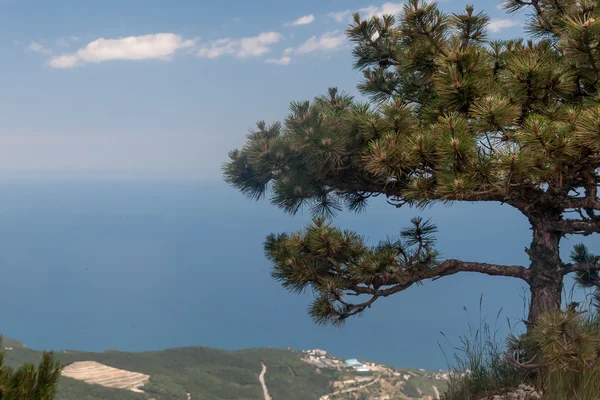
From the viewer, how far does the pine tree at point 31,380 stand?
Result: 2.50 metres

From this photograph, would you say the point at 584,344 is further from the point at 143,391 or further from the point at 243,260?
the point at 243,260

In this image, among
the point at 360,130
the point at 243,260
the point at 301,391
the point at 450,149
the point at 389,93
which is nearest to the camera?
the point at 450,149

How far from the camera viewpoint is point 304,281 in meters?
3.71

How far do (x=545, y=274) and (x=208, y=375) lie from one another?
171 ft

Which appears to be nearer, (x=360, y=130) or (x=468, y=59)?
→ (x=468, y=59)

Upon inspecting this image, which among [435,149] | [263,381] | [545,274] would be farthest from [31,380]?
[263,381]

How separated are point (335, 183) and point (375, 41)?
4.78 ft

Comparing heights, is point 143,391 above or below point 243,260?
below

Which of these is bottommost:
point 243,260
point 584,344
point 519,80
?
point 584,344

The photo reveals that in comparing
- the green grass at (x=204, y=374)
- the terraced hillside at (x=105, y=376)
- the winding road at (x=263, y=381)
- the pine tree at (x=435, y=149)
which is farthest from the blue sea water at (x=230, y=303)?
the pine tree at (x=435, y=149)

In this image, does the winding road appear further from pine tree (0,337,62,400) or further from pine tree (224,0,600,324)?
pine tree (0,337,62,400)

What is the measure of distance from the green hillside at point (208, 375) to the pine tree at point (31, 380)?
Answer: 4258cm

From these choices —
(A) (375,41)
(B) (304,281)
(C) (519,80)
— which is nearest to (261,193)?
(B) (304,281)

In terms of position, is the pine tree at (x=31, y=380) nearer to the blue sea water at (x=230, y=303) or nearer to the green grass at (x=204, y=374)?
the green grass at (x=204, y=374)
